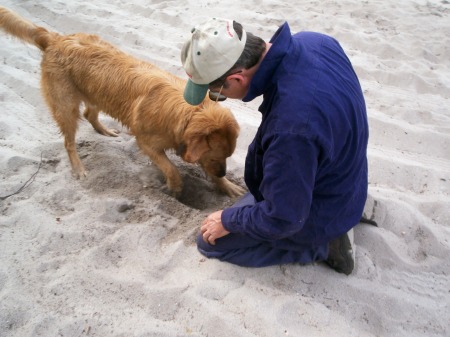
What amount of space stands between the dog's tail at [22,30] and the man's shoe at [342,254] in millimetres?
3833

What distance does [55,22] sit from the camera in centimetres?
716

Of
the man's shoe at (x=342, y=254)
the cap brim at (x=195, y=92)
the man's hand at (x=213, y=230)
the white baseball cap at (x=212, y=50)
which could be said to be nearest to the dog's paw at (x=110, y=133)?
the man's hand at (x=213, y=230)

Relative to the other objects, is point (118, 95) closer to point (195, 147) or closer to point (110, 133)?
point (110, 133)

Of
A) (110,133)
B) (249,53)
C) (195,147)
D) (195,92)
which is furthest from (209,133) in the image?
(110,133)

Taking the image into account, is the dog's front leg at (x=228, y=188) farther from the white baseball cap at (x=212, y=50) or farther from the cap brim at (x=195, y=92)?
the white baseball cap at (x=212, y=50)

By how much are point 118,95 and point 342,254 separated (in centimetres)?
283

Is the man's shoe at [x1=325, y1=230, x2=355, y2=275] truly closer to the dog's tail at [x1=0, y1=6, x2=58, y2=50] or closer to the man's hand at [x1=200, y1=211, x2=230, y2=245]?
the man's hand at [x1=200, y1=211, x2=230, y2=245]

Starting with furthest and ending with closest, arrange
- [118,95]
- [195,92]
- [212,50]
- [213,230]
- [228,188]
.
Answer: [228,188] < [118,95] < [213,230] < [195,92] < [212,50]

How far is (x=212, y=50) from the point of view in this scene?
193cm

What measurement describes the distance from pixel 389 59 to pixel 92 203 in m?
5.26

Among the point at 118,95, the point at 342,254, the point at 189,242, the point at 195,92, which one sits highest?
the point at 195,92

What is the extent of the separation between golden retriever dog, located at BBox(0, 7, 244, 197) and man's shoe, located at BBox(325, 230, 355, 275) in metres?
1.30

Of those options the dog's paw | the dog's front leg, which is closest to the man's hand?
the dog's front leg

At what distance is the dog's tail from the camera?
3.84m
